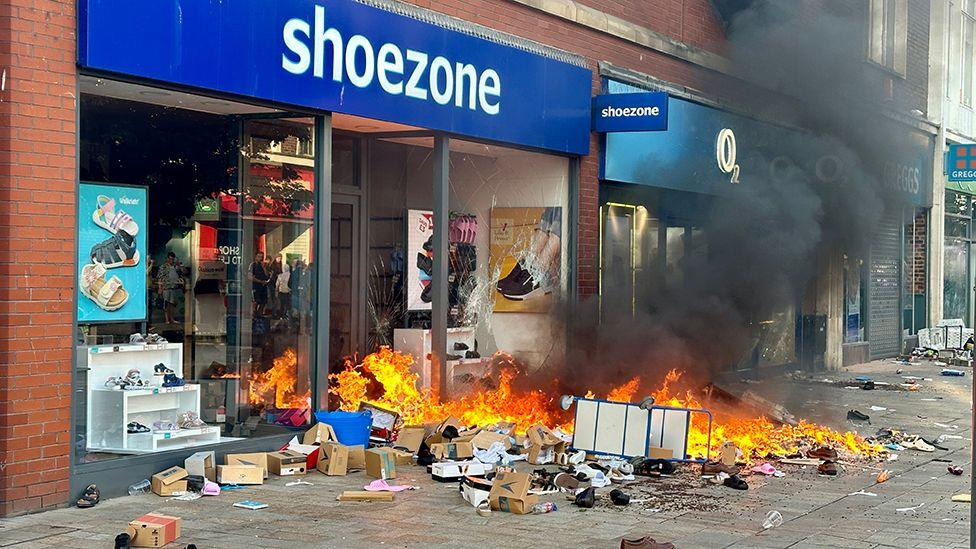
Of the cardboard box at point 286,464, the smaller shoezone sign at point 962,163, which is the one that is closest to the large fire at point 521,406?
the cardboard box at point 286,464

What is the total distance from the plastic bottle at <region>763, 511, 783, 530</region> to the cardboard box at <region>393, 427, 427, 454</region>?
11.4 feet

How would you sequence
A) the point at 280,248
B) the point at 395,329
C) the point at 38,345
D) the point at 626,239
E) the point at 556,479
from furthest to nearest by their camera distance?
the point at 626,239
the point at 395,329
the point at 280,248
the point at 556,479
the point at 38,345

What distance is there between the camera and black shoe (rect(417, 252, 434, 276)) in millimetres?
13047

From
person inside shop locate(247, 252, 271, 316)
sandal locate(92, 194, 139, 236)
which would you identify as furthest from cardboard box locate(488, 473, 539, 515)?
sandal locate(92, 194, 139, 236)

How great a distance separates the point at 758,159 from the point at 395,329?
7.30 m

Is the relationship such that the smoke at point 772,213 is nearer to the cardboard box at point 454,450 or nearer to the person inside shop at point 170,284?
the cardboard box at point 454,450

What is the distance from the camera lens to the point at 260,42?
9.24m

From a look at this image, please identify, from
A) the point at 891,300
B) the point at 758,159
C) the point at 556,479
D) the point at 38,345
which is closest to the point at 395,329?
the point at 556,479

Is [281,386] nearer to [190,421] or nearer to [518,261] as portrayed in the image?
[190,421]

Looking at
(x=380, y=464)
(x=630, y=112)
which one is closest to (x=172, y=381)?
(x=380, y=464)

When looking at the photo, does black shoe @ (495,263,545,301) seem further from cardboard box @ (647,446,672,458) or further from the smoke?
cardboard box @ (647,446,672,458)

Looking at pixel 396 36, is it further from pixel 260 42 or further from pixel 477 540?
pixel 477 540

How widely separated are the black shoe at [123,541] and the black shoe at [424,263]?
22.2 ft

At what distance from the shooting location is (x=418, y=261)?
1304cm
